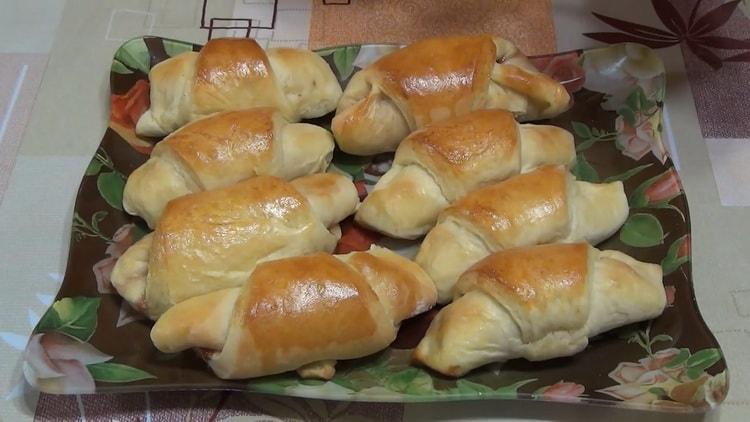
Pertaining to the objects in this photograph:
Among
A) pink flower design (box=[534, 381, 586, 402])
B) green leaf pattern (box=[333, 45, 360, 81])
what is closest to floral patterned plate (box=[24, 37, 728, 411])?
pink flower design (box=[534, 381, 586, 402])

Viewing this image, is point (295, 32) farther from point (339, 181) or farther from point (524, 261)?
point (524, 261)

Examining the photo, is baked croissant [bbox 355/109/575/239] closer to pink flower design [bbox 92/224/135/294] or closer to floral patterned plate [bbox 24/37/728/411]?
floral patterned plate [bbox 24/37/728/411]

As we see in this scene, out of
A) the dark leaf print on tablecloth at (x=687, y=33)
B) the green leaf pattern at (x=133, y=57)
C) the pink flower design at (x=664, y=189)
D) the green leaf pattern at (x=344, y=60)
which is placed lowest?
the pink flower design at (x=664, y=189)

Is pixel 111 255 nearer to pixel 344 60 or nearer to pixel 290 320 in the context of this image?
pixel 290 320

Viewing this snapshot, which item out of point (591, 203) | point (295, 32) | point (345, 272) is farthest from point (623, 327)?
point (295, 32)

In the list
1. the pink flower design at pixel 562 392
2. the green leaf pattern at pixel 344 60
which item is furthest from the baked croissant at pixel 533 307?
the green leaf pattern at pixel 344 60

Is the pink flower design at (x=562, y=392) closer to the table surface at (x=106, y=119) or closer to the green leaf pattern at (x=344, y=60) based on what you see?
the table surface at (x=106, y=119)
